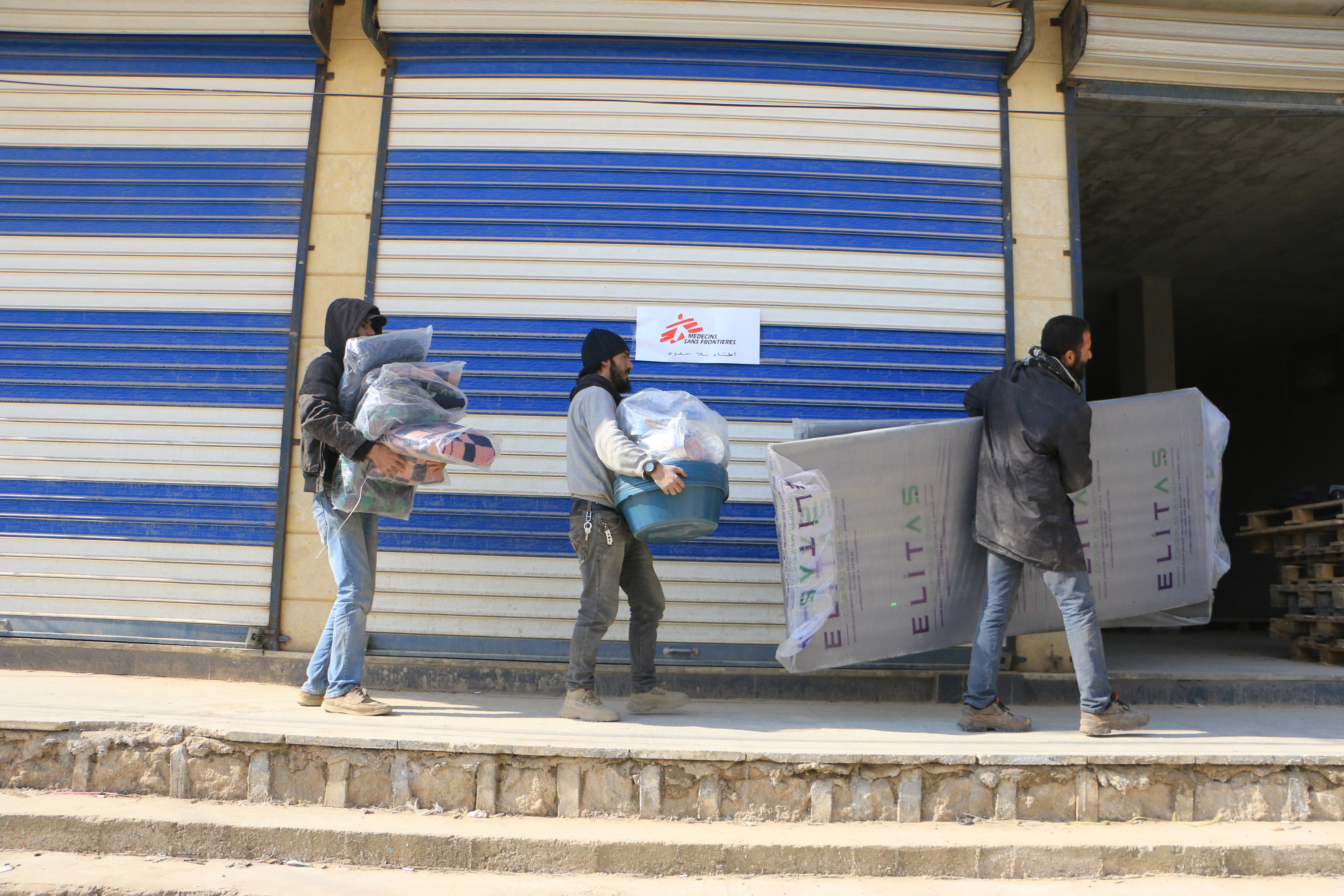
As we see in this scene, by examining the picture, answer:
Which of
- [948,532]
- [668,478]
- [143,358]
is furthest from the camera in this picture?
[143,358]

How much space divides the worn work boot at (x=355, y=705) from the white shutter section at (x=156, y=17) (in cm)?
435

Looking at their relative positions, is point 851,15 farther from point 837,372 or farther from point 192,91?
point 192,91

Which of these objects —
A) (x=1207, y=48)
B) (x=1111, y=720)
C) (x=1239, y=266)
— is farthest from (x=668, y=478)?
(x=1239, y=266)

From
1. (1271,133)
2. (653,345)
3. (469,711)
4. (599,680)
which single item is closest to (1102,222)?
(1271,133)

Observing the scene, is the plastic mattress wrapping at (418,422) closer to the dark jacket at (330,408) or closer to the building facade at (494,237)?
the dark jacket at (330,408)

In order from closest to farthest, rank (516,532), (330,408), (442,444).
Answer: (442,444), (330,408), (516,532)

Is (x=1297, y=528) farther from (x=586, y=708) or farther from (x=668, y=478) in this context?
(x=586, y=708)

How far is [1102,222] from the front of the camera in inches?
356

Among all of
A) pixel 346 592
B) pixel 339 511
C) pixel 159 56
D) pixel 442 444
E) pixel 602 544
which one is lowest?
pixel 346 592

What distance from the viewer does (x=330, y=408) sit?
3.93 m

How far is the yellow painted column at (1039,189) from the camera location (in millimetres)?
5262

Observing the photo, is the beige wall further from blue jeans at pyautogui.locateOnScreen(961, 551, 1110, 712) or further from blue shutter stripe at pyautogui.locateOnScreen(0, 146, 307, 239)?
blue shutter stripe at pyautogui.locateOnScreen(0, 146, 307, 239)

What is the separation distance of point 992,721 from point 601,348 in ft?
8.95

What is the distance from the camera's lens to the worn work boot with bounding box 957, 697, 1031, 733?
156 inches
